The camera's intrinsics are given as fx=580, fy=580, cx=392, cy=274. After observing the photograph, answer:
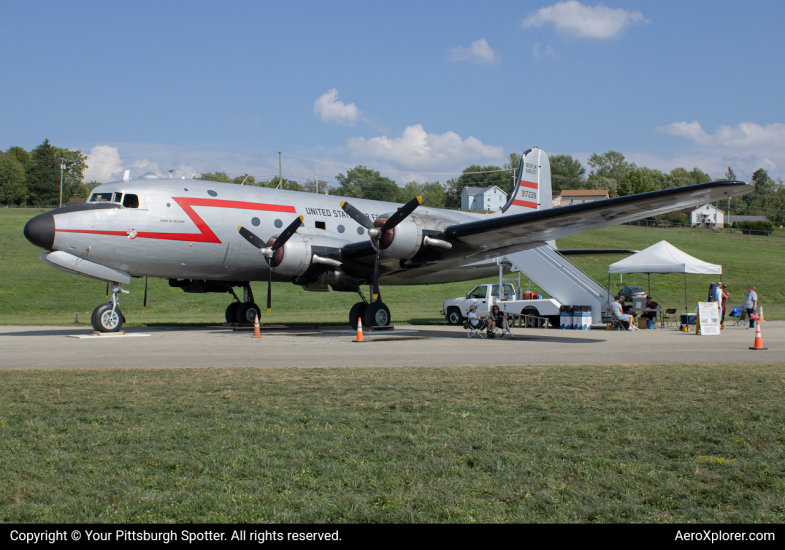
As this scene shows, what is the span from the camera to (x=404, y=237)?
17375 millimetres

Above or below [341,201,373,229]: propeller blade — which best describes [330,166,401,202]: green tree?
above

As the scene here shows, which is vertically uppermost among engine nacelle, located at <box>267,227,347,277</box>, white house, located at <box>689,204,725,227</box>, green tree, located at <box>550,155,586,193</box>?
green tree, located at <box>550,155,586,193</box>

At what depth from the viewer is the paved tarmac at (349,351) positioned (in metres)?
10.9

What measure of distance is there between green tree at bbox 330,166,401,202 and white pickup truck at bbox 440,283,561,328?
8497 centimetres

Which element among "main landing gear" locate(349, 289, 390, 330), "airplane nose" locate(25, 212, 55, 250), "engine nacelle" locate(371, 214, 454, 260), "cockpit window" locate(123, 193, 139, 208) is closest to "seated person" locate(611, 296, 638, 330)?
"engine nacelle" locate(371, 214, 454, 260)

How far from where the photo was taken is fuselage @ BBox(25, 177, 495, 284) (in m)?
16.3

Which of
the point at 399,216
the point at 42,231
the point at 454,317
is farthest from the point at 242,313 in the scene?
the point at 454,317

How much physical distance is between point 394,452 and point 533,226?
532 inches

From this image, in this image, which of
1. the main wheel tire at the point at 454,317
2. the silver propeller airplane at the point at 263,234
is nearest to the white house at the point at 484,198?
the main wheel tire at the point at 454,317

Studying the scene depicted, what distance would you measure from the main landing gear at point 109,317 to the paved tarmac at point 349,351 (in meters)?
0.94

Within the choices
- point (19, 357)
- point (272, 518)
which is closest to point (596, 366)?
point (272, 518)

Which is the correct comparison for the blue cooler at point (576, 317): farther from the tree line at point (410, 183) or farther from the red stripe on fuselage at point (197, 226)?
the tree line at point (410, 183)

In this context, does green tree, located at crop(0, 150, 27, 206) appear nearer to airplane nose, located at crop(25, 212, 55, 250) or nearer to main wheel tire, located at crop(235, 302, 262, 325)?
main wheel tire, located at crop(235, 302, 262, 325)

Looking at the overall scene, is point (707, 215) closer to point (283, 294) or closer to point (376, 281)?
point (283, 294)
